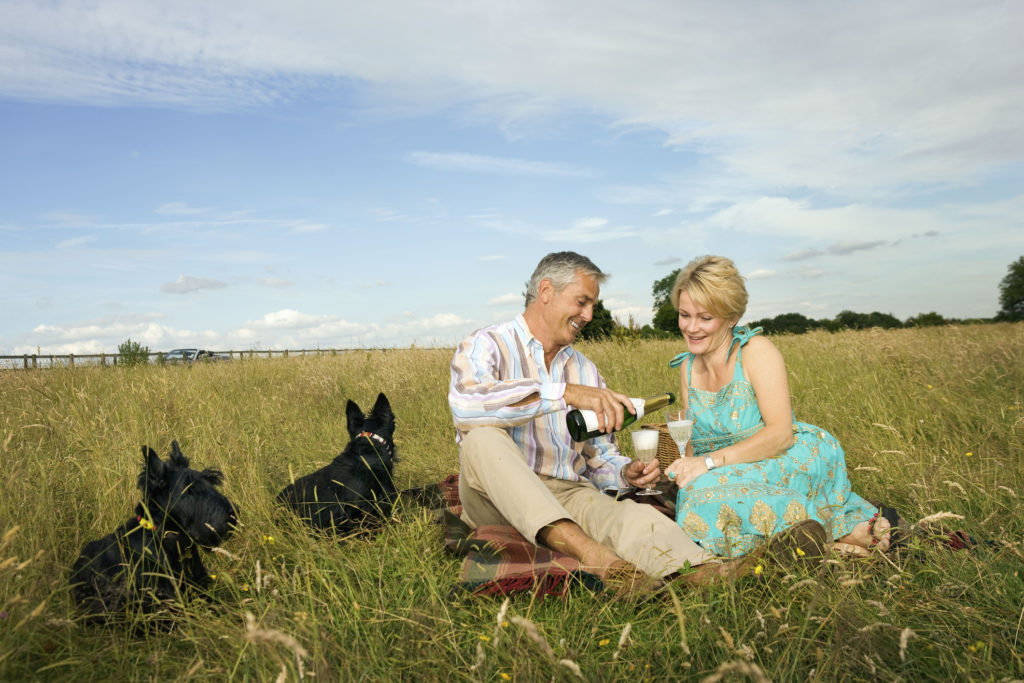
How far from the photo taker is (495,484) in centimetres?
326

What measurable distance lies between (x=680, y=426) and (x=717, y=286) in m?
0.83

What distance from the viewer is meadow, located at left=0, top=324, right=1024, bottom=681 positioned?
2.22 m

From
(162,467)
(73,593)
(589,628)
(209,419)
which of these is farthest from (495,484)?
(209,419)

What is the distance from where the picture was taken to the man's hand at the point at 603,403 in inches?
132

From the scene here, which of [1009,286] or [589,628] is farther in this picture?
[1009,286]

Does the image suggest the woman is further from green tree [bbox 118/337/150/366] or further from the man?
green tree [bbox 118/337/150/366]

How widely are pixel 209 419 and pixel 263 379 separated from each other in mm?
5181

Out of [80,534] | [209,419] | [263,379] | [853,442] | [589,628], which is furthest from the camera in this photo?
[263,379]

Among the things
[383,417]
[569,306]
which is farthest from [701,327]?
[383,417]

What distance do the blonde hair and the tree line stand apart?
740cm

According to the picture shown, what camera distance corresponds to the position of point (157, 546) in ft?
9.66

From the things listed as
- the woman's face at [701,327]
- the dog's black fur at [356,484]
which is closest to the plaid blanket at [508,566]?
the dog's black fur at [356,484]

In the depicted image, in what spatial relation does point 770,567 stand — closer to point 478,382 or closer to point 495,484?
point 495,484

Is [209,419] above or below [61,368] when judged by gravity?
below
